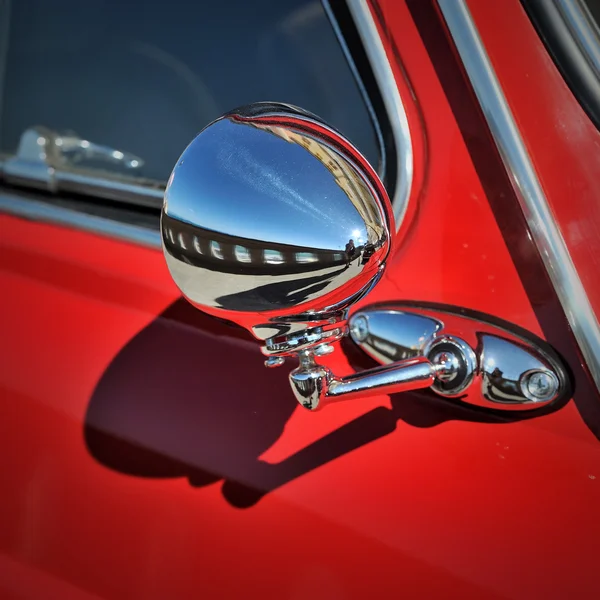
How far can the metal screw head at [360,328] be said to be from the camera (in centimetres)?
82

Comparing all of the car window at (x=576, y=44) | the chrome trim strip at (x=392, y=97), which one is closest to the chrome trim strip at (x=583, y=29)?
the car window at (x=576, y=44)

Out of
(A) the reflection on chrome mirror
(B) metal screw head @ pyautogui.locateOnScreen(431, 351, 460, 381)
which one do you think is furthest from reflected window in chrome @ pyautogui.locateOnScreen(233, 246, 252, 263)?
(B) metal screw head @ pyautogui.locateOnScreen(431, 351, 460, 381)

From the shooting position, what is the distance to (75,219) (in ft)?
3.63

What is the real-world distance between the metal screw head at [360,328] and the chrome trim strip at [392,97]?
0.13 metres

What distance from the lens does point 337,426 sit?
0.81 meters

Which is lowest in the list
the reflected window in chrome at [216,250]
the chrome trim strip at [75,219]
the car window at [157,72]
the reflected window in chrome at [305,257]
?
the reflected window in chrome at [305,257]

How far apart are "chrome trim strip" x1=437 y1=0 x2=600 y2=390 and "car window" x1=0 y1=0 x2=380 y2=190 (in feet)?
0.53

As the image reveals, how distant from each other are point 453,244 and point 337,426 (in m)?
0.25

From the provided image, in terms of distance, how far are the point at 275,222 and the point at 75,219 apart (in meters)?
0.62

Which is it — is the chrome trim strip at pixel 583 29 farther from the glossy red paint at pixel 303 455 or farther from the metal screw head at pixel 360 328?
the metal screw head at pixel 360 328

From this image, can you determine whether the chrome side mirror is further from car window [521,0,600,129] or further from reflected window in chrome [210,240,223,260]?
car window [521,0,600,129]

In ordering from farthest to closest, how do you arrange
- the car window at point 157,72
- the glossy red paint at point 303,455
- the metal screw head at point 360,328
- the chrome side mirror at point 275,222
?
1. the car window at point 157,72
2. the metal screw head at point 360,328
3. the glossy red paint at point 303,455
4. the chrome side mirror at point 275,222

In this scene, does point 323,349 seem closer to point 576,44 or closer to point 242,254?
point 242,254

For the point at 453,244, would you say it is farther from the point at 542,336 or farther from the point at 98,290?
the point at 98,290
